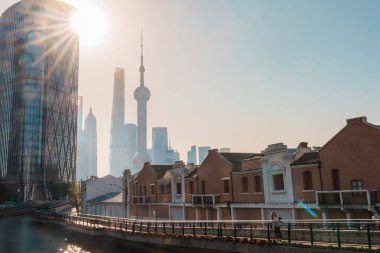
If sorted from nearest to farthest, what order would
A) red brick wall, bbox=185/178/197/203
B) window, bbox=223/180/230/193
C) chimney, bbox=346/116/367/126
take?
chimney, bbox=346/116/367/126
window, bbox=223/180/230/193
red brick wall, bbox=185/178/197/203

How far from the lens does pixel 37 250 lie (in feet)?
125

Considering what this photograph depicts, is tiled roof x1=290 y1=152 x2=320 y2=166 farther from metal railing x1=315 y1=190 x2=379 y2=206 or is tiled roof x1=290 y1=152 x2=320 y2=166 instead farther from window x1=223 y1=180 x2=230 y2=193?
window x1=223 y1=180 x2=230 y2=193

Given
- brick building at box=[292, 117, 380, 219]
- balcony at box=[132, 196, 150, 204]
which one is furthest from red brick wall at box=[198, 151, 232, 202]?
balcony at box=[132, 196, 150, 204]

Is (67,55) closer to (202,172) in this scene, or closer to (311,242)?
(202,172)

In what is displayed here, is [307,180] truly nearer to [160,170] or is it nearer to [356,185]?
[356,185]

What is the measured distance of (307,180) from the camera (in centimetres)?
3391

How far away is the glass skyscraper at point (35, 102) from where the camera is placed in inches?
6147

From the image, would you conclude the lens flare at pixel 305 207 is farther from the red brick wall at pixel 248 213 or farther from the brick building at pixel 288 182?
the red brick wall at pixel 248 213

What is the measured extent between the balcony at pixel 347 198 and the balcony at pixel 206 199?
1461 centimetres

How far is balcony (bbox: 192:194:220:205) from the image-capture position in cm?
4353

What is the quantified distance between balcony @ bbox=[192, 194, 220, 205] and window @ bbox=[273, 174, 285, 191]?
9.20m

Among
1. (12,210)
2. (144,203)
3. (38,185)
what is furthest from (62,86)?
(144,203)

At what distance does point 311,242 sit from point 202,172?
1138 inches

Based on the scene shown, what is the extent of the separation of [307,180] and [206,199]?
14.6m
